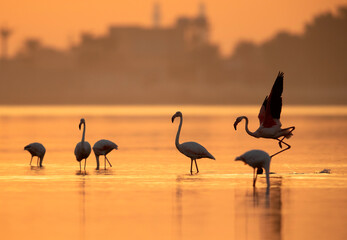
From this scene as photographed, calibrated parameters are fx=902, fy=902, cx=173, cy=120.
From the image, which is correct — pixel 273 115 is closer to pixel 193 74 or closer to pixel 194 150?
pixel 194 150

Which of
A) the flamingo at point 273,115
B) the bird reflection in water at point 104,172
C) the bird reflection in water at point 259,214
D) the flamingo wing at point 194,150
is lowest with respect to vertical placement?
the bird reflection in water at point 259,214

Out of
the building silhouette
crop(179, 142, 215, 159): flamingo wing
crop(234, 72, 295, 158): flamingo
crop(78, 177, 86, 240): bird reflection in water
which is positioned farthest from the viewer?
the building silhouette

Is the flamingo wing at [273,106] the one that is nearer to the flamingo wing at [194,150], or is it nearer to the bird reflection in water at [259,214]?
the flamingo wing at [194,150]

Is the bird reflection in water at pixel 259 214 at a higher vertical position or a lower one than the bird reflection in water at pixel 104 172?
lower

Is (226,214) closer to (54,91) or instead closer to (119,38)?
(54,91)

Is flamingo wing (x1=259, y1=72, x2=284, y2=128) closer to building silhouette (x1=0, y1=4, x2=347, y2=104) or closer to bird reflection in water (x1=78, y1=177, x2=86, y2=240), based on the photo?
bird reflection in water (x1=78, y1=177, x2=86, y2=240)

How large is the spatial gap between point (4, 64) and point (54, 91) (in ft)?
49.8

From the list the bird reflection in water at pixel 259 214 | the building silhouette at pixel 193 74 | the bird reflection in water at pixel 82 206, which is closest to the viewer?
the bird reflection in water at pixel 259 214

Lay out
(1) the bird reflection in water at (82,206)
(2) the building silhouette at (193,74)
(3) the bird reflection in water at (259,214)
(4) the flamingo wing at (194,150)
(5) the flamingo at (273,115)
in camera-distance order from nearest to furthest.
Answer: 1. (3) the bird reflection in water at (259,214)
2. (1) the bird reflection in water at (82,206)
3. (4) the flamingo wing at (194,150)
4. (5) the flamingo at (273,115)
5. (2) the building silhouette at (193,74)

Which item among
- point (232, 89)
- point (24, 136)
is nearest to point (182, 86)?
point (232, 89)

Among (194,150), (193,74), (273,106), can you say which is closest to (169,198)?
(194,150)

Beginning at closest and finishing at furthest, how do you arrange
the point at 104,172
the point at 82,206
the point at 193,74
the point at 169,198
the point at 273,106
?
the point at 82,206 → the point at 169,198 → the point at 273,106 → the point at 104,172 → the point at 193,74

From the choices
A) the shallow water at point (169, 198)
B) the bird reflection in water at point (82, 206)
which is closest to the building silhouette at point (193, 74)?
the shallow water at point (169, 198)

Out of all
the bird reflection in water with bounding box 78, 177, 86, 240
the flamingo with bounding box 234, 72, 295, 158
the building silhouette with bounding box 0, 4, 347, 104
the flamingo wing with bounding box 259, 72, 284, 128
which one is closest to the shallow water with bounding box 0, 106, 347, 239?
the bird reflection in water with bounding box 78, 177, 86, 240
